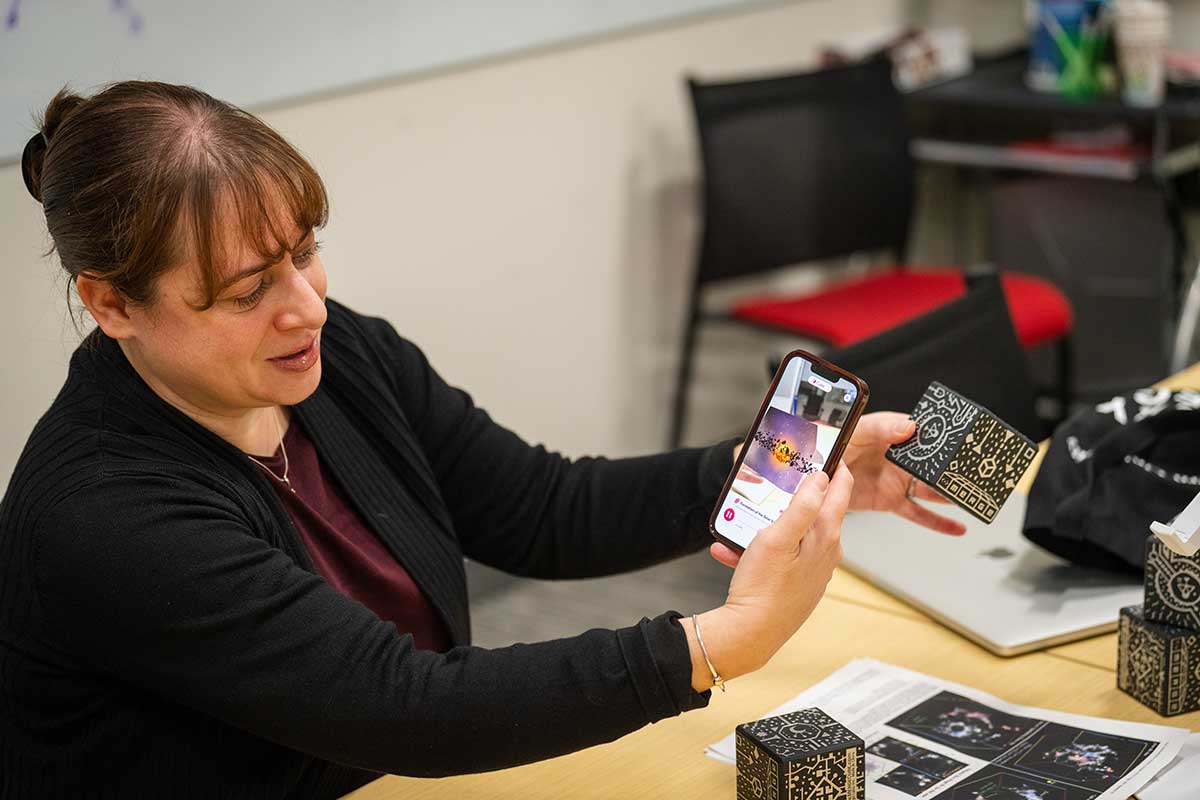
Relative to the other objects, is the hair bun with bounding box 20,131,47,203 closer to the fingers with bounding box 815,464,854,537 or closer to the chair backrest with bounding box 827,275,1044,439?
the fingers with bounding box 815,464,854,537

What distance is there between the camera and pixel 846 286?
336 centimetres

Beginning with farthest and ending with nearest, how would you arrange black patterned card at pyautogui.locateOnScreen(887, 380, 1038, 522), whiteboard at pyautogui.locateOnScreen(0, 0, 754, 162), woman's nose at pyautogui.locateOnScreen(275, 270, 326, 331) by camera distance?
whiteboard at pyautogui.locateOnScreen(0, 0, 754, 162)
black patterned card at pyautogui.locateOnScreen(887, 380, 1038, 522)
woman's nose at pyautogui.locateOnScreen(275, 270, 326, 331)

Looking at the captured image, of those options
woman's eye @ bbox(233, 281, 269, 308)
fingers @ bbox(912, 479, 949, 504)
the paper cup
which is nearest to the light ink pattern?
fingers @ bbox(912, 479, 949, 504)

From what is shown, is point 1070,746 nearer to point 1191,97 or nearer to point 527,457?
point 527,457

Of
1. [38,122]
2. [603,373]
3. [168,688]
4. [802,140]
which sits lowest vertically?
[603,373]

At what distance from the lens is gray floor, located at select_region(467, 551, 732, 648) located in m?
2.99

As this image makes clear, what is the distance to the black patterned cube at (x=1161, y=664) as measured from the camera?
1.33m

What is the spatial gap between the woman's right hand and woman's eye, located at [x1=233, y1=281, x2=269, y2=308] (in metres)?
0.47

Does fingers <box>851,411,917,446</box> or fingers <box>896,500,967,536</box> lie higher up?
fingers <box>851,411,917,446</box>

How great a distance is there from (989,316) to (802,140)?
4.42 ft

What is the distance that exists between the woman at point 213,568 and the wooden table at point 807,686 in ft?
0.42

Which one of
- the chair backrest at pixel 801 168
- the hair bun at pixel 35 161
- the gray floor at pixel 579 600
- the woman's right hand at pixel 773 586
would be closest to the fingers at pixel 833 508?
the woman's right hand at pixel 773 586


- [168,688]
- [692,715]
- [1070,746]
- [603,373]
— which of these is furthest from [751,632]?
[603,373]

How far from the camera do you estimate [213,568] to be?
117 centimetres
